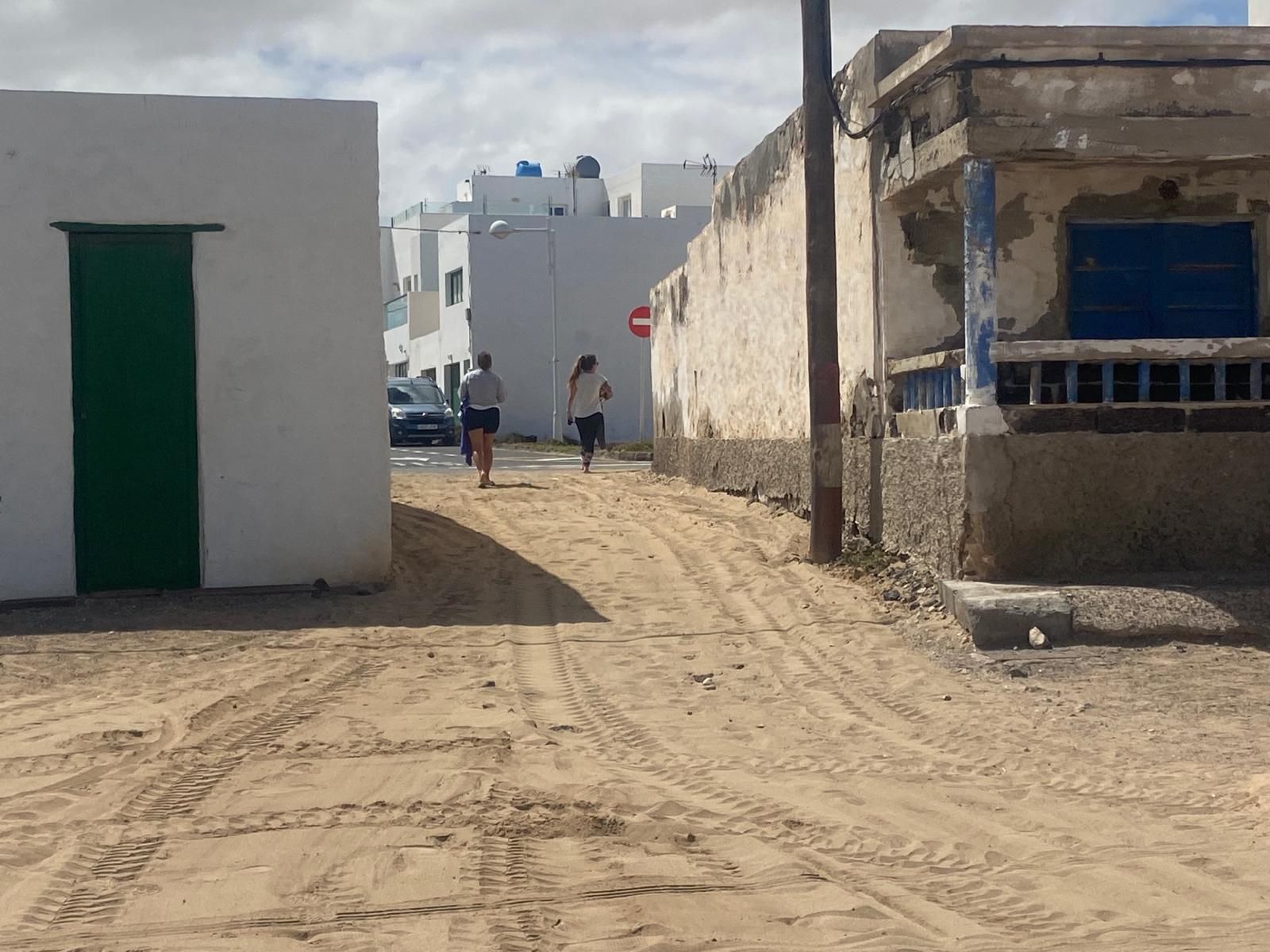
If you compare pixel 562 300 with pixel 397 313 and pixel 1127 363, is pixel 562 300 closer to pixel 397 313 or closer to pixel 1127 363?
pixel 397 313

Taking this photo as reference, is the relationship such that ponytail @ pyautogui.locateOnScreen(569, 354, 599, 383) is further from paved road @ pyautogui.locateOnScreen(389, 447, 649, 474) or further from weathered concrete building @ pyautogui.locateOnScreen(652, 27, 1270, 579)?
weathered concrete building @ pyautogui.locateOnScreen(652, 27, 1270, 579)

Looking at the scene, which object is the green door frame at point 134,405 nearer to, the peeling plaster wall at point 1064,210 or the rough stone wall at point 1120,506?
the rough stone wall at point 1120,506

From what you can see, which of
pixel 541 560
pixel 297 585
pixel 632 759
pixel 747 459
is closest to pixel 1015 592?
pixel 632 759

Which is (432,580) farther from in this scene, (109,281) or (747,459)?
(747,459)

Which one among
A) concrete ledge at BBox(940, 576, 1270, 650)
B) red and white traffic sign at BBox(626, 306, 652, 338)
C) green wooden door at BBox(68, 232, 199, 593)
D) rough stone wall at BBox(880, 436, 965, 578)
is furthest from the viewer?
red and white traffic sign at BBox(626, 306, 652, 338)

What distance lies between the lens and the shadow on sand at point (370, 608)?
8.94 m

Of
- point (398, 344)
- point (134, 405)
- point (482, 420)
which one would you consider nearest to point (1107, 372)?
point (134, 405)

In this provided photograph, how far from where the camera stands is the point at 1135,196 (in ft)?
31.1

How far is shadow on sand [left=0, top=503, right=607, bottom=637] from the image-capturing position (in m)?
8.94

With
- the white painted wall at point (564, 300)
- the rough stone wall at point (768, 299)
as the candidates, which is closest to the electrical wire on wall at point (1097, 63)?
the rough stone wall at point (768, 299)

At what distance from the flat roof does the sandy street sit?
3338mm

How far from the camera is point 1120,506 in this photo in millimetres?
8602

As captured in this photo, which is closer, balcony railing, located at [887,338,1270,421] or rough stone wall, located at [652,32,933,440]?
balcony railing, located at [887,338,1270,421]

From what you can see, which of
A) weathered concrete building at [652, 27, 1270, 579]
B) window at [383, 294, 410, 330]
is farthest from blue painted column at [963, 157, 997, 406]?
window at [383, 294, 410, 330]
